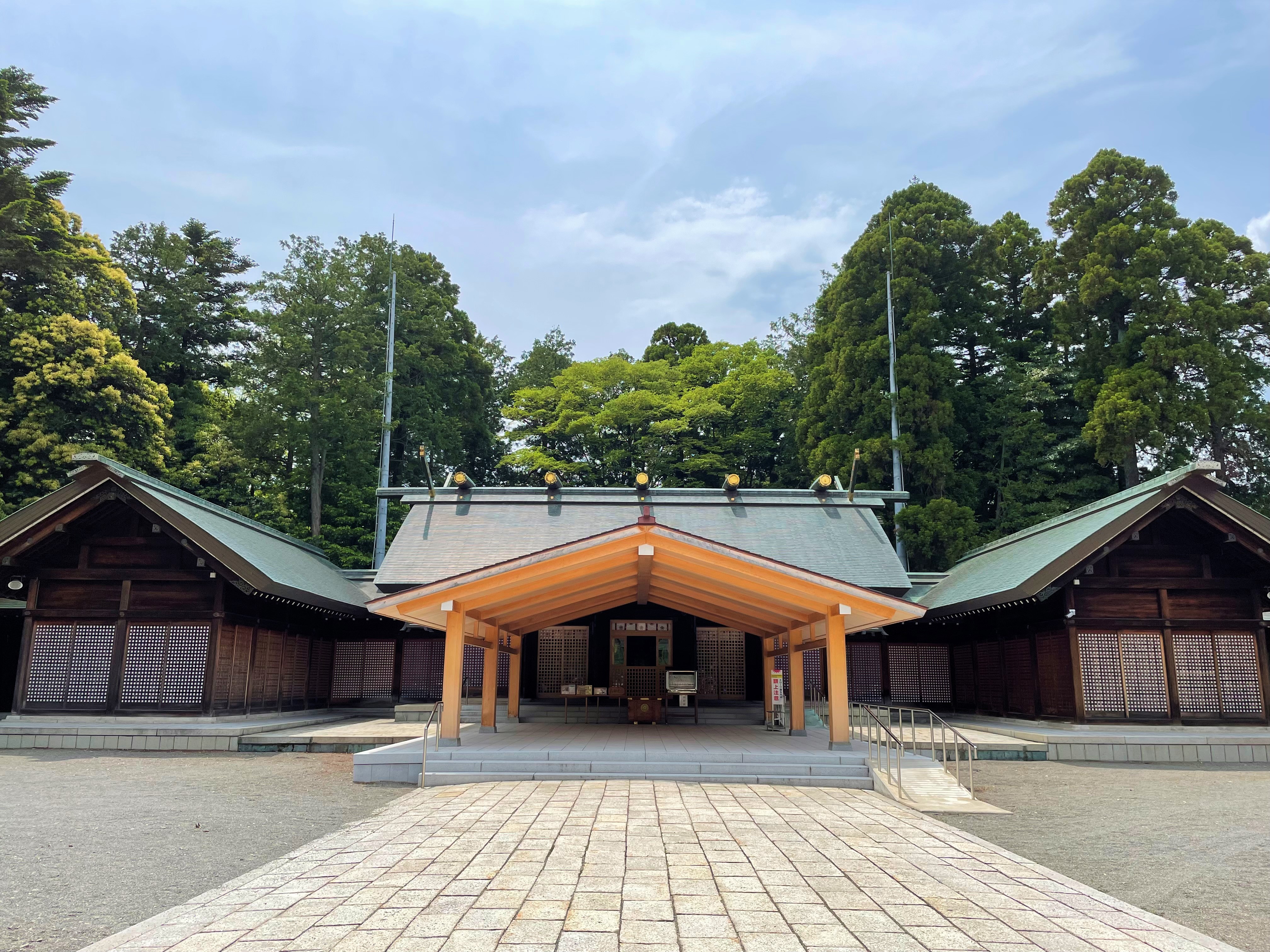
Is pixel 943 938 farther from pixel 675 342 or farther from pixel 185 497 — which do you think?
pixel 675 342

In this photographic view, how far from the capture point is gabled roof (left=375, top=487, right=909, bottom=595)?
57.6 ft

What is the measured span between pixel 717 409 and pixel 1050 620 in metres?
18.2

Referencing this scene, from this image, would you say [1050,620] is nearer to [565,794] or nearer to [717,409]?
[565,794]

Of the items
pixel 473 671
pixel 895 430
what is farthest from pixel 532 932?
pixel 895 430

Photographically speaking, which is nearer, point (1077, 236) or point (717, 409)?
point (1077, 236)

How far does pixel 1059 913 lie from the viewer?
15.2ft

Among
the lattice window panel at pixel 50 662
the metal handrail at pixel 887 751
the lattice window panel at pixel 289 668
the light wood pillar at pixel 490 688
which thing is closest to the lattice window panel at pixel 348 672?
the lattice window panel at pixel 289 668

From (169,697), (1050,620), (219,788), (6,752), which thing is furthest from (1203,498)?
(6,752)

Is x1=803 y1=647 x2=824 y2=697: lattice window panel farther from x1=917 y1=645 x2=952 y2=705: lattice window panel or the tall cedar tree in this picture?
the tall cedar tree

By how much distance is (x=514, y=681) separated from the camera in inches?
608

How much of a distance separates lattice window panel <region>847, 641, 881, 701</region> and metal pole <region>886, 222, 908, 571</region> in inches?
317

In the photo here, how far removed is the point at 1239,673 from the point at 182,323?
34318mm

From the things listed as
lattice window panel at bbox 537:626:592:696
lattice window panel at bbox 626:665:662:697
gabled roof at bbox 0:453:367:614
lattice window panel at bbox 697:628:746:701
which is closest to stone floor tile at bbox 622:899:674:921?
gabled roof at bbox 0:453:367:614

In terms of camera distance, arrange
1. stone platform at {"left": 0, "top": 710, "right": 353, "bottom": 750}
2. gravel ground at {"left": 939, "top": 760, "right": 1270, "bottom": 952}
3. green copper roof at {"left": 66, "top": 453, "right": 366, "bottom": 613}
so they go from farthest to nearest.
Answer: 1. green copper roof at {"left": 66, "top": 453, "right": 366, "bottom": 613}
2. stone platform at {"left": 0, "top": 710, "right": 353, "bottom": 750}
3. gravel ground at {"left": 939, "top": 760, "right": 1270, "bottom": 952}
